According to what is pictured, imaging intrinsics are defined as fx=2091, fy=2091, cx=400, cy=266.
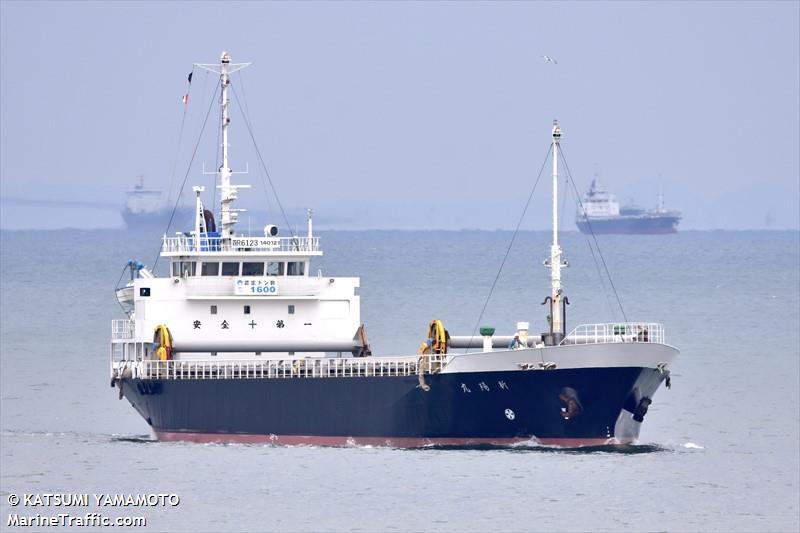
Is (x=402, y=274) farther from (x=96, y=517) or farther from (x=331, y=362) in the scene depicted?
(x=96, y=517)

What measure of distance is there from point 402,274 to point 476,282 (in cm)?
1411

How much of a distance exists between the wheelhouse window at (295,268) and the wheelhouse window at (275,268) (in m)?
0.23

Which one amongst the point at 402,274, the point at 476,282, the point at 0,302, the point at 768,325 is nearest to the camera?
the point at 768,325

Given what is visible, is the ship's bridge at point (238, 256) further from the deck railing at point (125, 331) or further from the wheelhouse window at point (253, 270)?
the deck railing at point (125, 331)

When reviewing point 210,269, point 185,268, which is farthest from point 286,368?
point 185,268

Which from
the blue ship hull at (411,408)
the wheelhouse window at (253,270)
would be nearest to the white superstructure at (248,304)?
the wheelhouse window at (253,270)

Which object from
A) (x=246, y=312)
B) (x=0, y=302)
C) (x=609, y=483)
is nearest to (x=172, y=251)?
(x=246, y=312)

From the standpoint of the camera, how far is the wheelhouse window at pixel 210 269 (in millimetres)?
68062

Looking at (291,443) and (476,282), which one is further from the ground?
(476,282)

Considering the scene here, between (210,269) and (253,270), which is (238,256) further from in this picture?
(210,269)

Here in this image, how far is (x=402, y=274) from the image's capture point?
17588cm

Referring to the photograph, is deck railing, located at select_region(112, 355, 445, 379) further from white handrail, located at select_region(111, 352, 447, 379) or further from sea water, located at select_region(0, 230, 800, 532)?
sea water, located at select_region(0, 230, 800, 532)

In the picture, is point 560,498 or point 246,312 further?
point 246,312

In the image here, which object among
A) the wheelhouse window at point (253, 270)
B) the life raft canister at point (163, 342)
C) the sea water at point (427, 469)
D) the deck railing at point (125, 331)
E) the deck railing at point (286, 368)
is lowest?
the sea water at point (427, 469)
